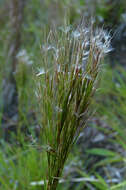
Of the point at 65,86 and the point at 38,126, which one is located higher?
the point at 65,86

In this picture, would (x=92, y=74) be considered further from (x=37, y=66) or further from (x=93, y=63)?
(x=37, y=66)

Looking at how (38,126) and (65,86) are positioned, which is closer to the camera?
(65,86)

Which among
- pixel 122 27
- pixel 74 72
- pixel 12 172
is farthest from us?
pixel 122 27

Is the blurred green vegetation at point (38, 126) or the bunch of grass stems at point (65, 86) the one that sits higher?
the bunch of grass stems at point (65, 86)

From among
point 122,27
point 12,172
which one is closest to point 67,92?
point 12,172

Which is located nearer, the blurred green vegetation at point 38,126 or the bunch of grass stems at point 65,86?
the bunch of grass stems at point 65,86
